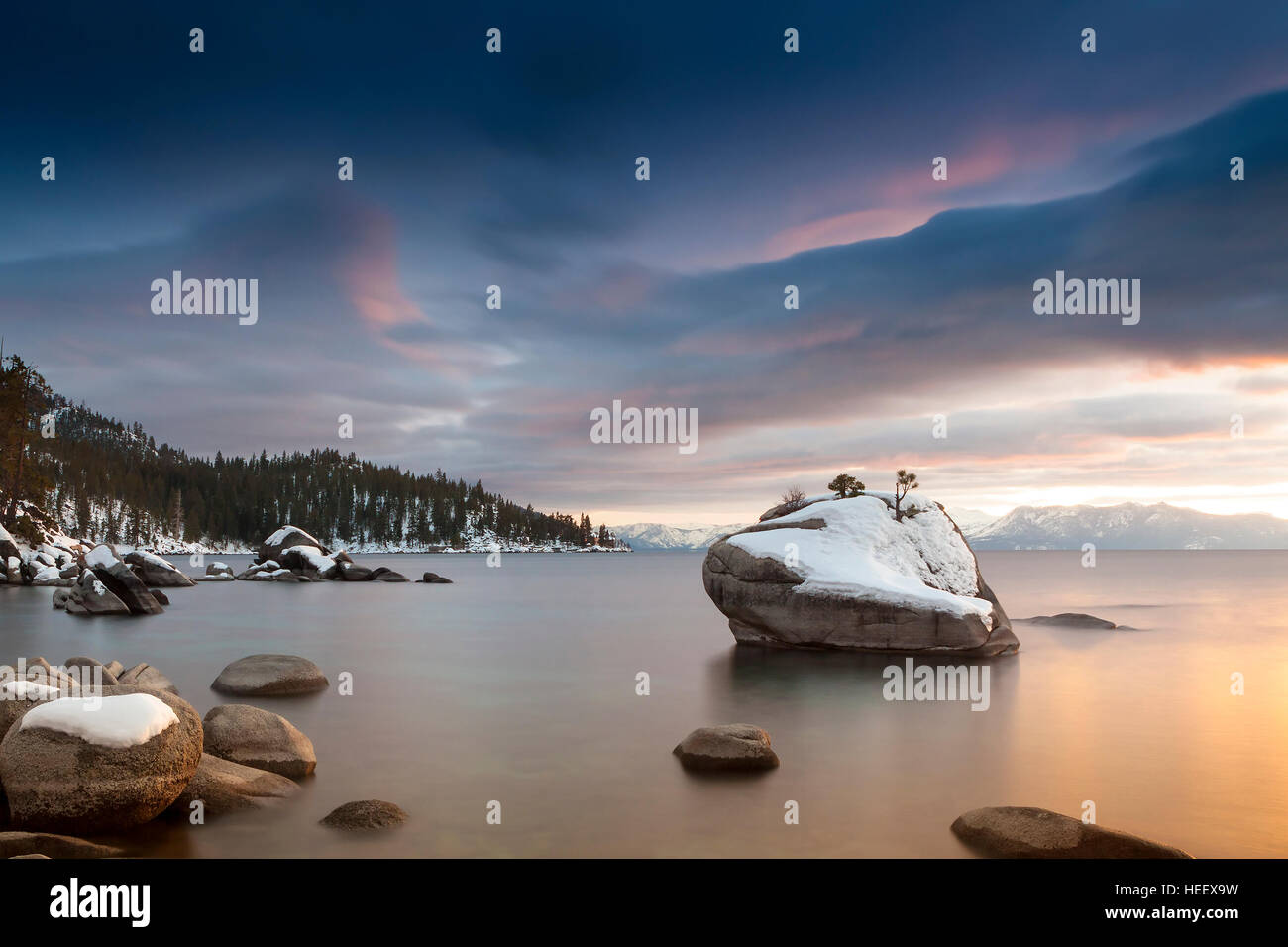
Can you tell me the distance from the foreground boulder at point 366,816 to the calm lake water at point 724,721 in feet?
0.74

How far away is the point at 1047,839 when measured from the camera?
28.3ft

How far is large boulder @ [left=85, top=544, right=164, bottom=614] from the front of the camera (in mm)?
41250

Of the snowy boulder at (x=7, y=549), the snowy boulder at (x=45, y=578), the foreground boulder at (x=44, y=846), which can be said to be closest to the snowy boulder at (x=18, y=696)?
the foreground boulder at (x=44, y=846)

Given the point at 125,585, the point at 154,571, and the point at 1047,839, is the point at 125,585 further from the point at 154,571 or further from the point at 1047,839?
the point at 1047,839

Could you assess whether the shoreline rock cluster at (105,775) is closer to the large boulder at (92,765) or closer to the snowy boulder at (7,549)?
the large boulder at (92,765)

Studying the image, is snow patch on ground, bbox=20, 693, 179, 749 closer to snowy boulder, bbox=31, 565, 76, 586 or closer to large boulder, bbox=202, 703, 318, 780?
large boulder, bbox=202, 703, 318, 780

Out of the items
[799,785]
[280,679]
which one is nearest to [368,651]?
[280,679]

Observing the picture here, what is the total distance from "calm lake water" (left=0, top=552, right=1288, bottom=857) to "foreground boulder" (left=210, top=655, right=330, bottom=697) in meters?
0.49

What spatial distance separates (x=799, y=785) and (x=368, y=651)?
2216cm

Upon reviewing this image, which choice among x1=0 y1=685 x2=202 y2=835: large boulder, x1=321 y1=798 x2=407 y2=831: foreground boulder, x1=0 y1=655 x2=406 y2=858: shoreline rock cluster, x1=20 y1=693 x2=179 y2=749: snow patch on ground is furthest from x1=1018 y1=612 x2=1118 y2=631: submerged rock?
x1=20 y1=693 x2=179 y2=749: snow patch on ground

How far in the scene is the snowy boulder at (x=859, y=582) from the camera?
73.8 feet

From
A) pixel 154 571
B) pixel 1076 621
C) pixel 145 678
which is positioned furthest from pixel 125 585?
pixel 1076 621
